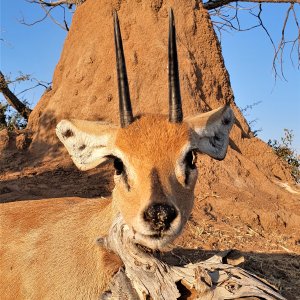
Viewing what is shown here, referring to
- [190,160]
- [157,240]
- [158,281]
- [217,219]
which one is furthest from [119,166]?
[217,219]

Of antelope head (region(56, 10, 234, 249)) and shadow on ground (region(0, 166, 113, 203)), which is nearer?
antelope head (region(56, 10, 234, 249))

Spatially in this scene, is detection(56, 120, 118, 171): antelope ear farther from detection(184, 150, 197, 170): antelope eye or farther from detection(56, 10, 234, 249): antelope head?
detection(184, 150, 197, 170): antelope eye

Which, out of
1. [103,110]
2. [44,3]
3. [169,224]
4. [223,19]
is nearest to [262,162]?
[103,110]

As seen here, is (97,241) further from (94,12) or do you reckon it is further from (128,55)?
(94,12)

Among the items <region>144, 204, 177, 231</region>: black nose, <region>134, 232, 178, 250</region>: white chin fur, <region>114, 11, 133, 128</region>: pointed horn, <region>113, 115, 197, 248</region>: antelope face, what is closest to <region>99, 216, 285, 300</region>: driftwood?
<region>113, 115, 197, 248</region>: antelope face

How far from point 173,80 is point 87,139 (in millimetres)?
1078

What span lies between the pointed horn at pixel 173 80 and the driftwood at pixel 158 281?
1191mm

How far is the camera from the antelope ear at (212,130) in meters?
5.24

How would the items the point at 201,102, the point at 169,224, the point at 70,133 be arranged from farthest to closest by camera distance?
the point at 201,102, the point at 70,133, the point at 169,224

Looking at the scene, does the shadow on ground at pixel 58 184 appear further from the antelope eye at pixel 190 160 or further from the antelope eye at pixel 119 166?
the antelope eye at pixel 190 160

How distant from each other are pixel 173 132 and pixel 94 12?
9089 mm

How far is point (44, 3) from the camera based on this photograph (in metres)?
19.6

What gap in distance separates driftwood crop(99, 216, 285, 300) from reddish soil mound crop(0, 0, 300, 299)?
13.7 feet

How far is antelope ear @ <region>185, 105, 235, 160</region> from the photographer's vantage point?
17.2 ft
